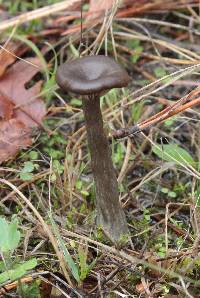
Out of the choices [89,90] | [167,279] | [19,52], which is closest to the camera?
[89,90]

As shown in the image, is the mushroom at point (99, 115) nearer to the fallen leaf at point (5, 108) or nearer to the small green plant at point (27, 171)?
the small green plant at point (27, 171)

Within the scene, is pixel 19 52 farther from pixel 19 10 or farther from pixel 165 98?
pixel 165 98

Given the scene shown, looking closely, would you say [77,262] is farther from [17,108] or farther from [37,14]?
[37,14]

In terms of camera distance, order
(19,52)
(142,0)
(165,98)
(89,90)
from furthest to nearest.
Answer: (142,0), (19,52), (165,98), (89,90)

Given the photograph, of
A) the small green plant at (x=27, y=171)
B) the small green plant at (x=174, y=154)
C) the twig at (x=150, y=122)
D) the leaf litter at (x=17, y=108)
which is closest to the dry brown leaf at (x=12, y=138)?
the leaf litter at (x=17, y=108)

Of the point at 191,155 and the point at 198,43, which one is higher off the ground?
the point at 198,43

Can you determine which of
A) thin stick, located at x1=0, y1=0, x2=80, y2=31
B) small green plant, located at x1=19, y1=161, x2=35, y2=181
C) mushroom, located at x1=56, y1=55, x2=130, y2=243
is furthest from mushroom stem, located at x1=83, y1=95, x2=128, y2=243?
thin stick, located at x1=0, y1=0, x2=80, y2=31

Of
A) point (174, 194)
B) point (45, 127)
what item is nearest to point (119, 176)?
point (174, 194)
